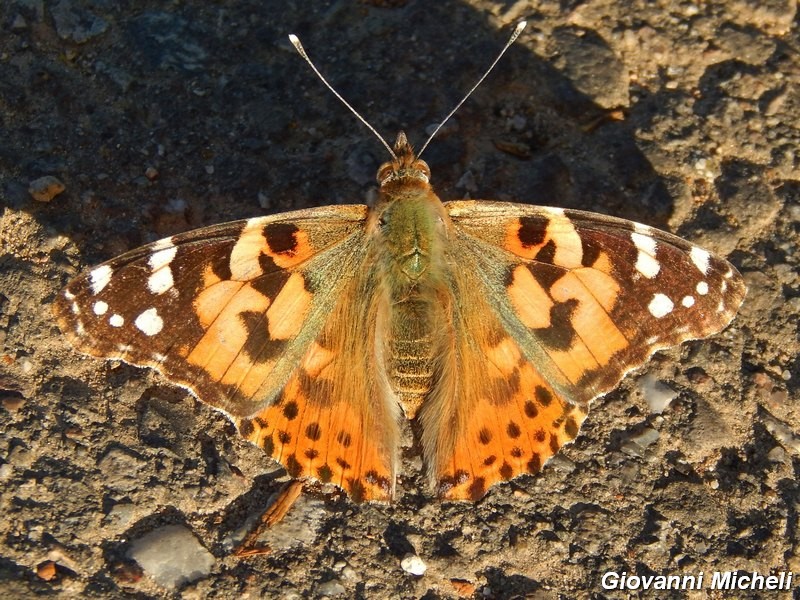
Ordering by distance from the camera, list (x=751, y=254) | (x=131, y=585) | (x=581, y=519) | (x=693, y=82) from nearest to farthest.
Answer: (x=131, y=585), (x=581, y=519), (x=751, y=254), (x=693, y=82)

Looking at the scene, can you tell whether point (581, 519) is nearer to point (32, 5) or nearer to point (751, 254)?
point (751, 254)

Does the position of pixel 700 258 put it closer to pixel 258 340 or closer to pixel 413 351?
pixel 413 351

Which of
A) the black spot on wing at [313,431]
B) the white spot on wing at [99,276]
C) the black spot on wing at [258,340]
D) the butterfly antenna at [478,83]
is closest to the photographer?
the white spot on wing at [99,276]

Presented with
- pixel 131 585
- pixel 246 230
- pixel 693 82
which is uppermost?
pixel 693 82

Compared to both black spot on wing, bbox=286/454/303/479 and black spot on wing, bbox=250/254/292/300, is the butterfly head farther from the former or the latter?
black spot on wing, bbox=286/454/303/479

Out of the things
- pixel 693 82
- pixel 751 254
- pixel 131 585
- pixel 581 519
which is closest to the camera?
pixel 131 585

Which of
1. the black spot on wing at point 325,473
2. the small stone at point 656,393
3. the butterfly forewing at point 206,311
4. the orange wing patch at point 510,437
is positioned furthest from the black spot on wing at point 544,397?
the butterfly forewing at point 206,311

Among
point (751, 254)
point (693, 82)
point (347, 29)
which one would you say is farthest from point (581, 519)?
point (347, 29)

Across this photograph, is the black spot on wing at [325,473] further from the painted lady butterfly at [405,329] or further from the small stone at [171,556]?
the small stone at [171,556]
